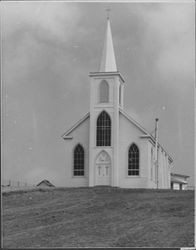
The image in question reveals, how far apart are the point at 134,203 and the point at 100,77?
1.88 metres

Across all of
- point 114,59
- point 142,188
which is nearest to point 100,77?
point 114,59

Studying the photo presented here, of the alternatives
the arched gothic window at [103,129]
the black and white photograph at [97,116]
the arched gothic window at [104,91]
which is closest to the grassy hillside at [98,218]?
the black and white photograph at [97,116]

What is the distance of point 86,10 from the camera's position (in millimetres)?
9938

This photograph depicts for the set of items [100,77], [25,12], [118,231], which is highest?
[25,12]

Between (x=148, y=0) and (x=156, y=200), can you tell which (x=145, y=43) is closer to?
(x=148, y=0)

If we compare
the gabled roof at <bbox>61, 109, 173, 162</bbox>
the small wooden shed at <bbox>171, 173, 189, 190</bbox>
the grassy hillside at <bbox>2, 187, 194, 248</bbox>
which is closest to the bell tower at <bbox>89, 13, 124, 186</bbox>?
the gabled roof at <bbox>61, 109, 173, 162</bbox>

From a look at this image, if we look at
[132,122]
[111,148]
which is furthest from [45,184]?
[132,122]

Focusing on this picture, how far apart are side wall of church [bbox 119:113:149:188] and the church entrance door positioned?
175 millimetres

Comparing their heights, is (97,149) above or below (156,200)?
above

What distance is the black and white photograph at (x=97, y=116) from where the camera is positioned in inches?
387

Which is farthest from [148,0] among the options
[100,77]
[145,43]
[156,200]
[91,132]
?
[156,200]

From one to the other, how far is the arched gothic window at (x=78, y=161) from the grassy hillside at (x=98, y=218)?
245 millimetres

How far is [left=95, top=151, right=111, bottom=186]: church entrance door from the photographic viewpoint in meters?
10.0

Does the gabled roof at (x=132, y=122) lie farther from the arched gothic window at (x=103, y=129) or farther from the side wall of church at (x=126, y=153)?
the arched gothic window at (x=103, y=129)
